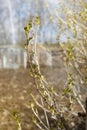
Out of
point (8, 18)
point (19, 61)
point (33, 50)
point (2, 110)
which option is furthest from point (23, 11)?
point (33, 50)

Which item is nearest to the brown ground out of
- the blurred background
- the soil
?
the soil

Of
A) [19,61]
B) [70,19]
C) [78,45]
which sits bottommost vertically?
[19,61]

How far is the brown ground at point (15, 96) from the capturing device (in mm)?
5943

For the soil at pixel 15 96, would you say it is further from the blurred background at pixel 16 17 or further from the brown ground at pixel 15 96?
the blurred background at pixel 16 17

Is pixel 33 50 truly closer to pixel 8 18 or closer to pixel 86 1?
pixel 86 1

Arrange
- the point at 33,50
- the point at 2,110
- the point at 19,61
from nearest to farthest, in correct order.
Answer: the point at 33,50 → the point at 2,110 → the point at 19,61

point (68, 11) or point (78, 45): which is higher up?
point (68, 11)

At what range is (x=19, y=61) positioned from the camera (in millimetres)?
14719

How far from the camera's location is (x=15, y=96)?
801 cm

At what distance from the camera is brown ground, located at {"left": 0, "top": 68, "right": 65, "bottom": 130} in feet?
19.5

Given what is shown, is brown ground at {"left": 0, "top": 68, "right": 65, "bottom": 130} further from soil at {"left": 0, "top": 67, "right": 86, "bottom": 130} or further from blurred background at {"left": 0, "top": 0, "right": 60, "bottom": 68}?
blurred background at {"left": 0, "top": 0, "right": 60, "bottom": 68}

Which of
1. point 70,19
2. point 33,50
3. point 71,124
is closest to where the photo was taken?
point 33,50

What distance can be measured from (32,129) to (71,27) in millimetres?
2116

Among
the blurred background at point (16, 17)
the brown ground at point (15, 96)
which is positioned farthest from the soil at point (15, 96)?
the blurred background at point (16, 17)
